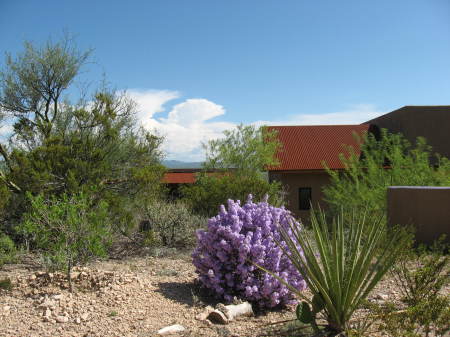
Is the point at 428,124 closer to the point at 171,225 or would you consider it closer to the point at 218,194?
the point at 218,194

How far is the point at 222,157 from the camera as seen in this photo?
1984cm

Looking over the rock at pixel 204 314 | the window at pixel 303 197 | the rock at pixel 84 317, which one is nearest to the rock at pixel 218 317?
the rock at pixel 204 314

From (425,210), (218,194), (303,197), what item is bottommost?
(303,197)

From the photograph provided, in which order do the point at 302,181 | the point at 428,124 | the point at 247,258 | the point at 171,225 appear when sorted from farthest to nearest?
the point at 428,124 < the point at 302,181 < the point at 171,225 < the point at 247,258

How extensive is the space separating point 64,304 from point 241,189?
6.19m

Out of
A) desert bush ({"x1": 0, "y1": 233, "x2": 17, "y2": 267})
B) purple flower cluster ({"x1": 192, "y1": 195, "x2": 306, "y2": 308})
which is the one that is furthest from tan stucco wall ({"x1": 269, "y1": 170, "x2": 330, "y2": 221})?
purple flower cluster ({"x1": 192, "y1": 195, "x2": 306, "y2": 308})

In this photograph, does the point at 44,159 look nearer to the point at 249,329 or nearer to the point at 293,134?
the point at 249,329

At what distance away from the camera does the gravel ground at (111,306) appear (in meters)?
4.63

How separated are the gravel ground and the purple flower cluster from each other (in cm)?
27

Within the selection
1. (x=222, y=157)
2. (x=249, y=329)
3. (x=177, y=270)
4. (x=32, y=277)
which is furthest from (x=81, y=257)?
(x=222, y=157)

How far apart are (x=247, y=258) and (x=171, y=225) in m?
→ 4.20

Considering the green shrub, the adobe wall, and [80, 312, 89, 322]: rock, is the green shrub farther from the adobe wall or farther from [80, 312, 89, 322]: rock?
[80, 312, 89, 322]: rock

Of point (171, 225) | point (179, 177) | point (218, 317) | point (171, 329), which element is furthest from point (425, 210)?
point (179, 177)

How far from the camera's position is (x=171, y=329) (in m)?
4.54
